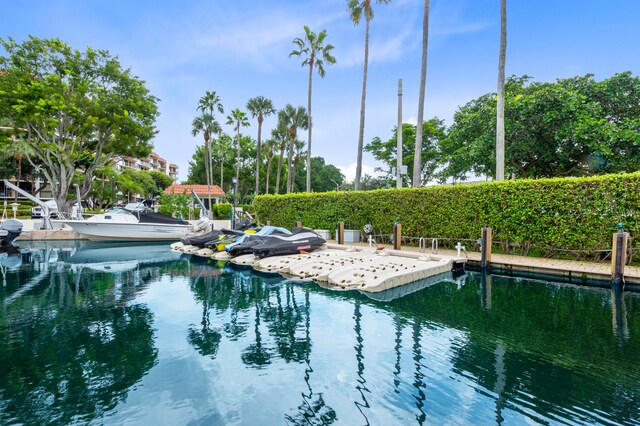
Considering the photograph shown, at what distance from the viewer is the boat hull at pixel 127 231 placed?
60.5 ft

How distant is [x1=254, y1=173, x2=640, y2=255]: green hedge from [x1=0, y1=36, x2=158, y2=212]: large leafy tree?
17.2 metres

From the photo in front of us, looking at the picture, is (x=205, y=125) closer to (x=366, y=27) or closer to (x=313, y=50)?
(x=313, y=50)

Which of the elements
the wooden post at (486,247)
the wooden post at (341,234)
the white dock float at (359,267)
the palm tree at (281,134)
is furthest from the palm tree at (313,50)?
the wooden post at (486,247)

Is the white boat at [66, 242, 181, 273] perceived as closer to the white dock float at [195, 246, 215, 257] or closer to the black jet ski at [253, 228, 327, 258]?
the white dock float at [195, 246, 215, 257]

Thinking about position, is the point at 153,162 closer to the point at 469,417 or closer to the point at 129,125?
the point at 129,125

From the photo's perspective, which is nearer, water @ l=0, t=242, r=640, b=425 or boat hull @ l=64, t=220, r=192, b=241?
water @ l=0, t=242, r=640, b=425

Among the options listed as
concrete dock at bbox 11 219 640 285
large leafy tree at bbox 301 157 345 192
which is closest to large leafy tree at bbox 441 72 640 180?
concrete dock at bbox 11 219 640 285

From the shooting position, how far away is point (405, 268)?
995 centimetres

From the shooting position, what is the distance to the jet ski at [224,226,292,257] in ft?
41.8

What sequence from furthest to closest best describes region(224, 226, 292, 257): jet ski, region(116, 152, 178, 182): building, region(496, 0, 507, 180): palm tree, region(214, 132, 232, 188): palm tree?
1. region(116, 152, 178, 182): building
2. region(214, 132, 232, 188): palm tree
3. region(496, 0, 507, 180): palm tree
4. region(224, 226, 292, 257): jet ski

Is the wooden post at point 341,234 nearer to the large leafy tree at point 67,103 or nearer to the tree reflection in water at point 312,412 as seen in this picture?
the tree reflection in water at point 312,412

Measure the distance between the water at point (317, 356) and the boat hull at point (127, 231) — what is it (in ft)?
33.6

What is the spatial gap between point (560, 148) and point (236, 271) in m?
17.5

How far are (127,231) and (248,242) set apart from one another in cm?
1047
